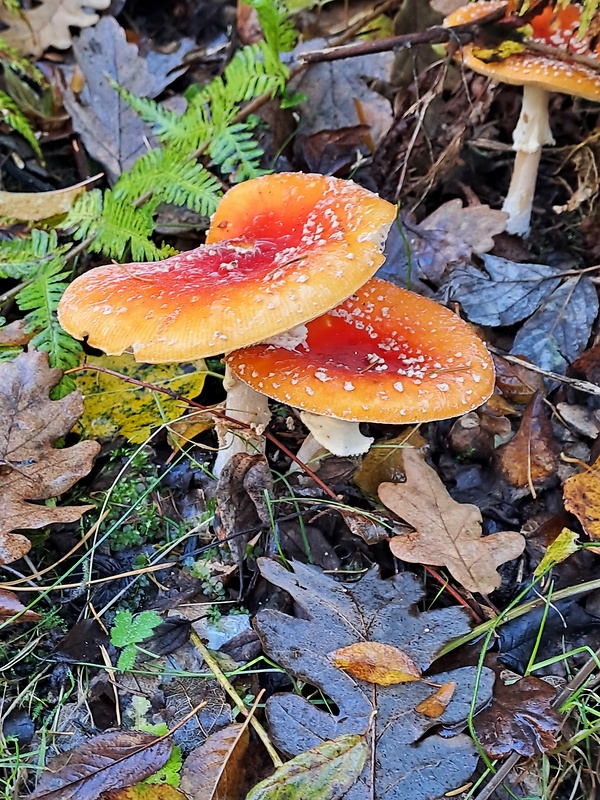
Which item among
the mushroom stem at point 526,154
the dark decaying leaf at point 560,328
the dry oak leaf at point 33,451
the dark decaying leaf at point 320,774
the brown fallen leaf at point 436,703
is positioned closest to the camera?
the dark decaying leaf at point 320,774

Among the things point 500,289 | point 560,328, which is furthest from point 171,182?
point 560,328

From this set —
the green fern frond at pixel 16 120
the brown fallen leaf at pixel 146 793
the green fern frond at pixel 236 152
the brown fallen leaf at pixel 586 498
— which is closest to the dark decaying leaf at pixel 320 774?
the brown fallen leaf at pixel 146 793

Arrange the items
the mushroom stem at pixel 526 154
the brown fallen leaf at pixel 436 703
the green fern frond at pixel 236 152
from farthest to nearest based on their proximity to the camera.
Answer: the mushroom stem at pixel 526 154
the green fern frond at pixel 236 152
the brown fallen leaf at pixel 436 703

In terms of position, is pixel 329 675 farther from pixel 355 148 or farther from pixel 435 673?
pixel 355 148

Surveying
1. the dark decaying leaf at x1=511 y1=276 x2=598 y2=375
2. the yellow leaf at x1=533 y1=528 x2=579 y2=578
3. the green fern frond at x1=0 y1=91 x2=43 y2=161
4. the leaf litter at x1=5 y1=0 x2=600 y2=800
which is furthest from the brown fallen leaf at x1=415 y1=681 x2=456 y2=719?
the green fern frond at x1=0 y1=91 x2=43 y2=161

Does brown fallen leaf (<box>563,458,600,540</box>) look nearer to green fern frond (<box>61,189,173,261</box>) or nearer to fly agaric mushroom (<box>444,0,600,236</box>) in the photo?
fly agaric mushroom (<box>444,0,600,236</box>)

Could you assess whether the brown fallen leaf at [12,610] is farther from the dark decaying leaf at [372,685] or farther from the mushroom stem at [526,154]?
the mushroom stem at [526,154]

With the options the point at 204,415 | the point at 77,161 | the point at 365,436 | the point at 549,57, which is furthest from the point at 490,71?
the point at 77,161
